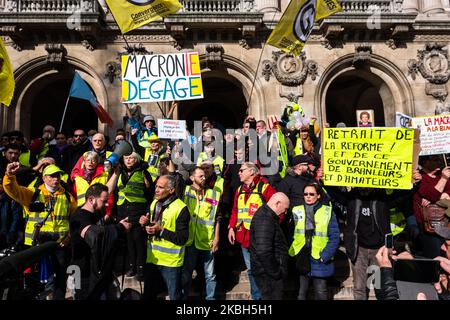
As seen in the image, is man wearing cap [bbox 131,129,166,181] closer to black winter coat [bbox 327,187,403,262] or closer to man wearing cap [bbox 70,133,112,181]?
man wearing cap [bbox 70,133,112,181]

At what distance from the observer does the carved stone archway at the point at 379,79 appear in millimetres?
A: 13141

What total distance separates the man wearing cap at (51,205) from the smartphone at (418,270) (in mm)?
3477

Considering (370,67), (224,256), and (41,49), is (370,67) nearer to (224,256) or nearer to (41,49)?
(224,256)

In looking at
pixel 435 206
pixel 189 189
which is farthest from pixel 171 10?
pixel 435 206

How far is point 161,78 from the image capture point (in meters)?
7.61

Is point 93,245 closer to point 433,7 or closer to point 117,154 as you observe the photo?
point 117,154

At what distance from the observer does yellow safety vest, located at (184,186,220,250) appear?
187 inches

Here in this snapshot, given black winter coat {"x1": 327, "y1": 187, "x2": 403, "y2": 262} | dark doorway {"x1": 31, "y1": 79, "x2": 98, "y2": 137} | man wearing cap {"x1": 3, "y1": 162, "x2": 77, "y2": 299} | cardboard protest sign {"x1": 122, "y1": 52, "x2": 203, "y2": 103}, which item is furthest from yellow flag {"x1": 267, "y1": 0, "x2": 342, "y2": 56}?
dark doorway {"x1": 31, "y1": 79, "x2": 98, "y2": 137}

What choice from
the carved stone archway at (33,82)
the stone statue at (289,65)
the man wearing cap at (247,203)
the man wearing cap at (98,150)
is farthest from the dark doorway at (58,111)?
the man wearing cap at (247,203)

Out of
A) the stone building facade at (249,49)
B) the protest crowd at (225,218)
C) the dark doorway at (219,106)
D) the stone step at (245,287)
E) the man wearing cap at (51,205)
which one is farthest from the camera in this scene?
the dark doorway at (219,106)

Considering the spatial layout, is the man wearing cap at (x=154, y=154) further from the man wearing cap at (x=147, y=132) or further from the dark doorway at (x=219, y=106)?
the dark doorway at (x=219, y=106)

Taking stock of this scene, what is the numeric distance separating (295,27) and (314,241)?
5.59m

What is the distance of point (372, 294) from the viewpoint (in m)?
5.05
